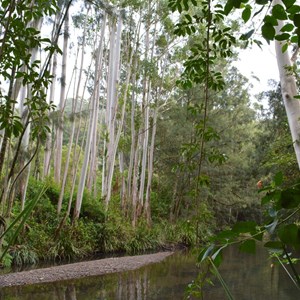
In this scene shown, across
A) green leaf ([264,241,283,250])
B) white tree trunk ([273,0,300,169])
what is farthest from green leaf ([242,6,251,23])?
white tree trunk ([273,0,300,169])

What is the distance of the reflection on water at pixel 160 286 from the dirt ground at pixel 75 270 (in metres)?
0.25

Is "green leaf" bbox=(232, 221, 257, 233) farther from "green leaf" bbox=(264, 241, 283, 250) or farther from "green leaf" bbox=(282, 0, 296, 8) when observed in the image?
"green leaf" bbox=(282, 0, 296, 8)

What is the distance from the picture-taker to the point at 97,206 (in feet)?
37.9

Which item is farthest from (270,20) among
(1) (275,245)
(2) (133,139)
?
(2) (133,139)

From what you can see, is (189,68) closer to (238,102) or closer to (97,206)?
(97,206)

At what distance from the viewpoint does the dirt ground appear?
268 inches

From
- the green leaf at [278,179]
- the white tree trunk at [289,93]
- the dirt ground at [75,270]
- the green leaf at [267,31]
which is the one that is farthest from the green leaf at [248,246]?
the dirt ground at [75,270]

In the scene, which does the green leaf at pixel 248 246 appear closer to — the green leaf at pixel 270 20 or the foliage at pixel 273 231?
the foliage at pixel 273 231

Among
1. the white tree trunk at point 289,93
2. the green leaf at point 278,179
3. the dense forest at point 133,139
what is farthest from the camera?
the dense forest at point 133,139

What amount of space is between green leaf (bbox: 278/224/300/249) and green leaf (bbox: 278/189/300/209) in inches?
1.2

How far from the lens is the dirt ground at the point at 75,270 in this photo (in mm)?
6809

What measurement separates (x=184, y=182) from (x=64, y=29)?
29.3ft

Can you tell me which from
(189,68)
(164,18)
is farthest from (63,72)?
(189,68)

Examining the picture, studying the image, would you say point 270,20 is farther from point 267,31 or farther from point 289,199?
point 289,199
